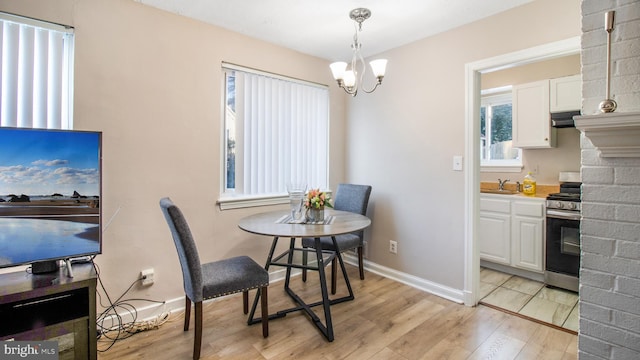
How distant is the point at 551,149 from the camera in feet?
11.1

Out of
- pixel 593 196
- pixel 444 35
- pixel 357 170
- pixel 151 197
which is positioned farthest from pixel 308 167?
pixel 593 196

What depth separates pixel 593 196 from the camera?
4.63ft

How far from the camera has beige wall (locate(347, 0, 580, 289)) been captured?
2.30 meters

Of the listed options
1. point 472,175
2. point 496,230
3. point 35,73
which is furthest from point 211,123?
point 496,230

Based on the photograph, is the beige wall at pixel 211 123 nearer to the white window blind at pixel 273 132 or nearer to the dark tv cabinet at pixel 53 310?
the white window blind at pixel 273 132

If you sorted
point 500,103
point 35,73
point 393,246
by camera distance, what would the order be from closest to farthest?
1. point 35,73
2. point 393,246
3. point 500,103

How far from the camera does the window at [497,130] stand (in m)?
3.86

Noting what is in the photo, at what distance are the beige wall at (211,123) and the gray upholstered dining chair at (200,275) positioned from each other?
543mm

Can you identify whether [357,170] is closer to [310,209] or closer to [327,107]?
[327,107]

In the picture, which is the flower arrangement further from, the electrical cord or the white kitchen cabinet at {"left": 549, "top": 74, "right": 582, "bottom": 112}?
the white kitchen cabinet at {"left": 549, "top": 74, "right": 582, "bottom": 112}

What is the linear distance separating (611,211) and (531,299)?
1646 millimetres

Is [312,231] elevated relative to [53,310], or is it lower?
elevated

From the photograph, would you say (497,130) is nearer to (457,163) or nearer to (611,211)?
(457,163)

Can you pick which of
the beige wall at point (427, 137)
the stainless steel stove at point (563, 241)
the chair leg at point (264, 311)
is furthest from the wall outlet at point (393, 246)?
the chair leg at point (264, 311)
